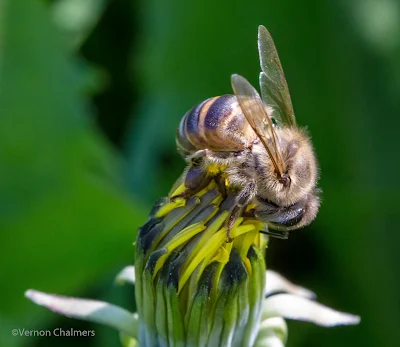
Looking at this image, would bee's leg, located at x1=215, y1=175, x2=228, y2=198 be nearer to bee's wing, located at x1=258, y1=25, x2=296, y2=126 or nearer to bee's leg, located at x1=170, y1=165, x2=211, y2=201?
bee's leg, located at x1=170, y1=165, x2=211, y2=201

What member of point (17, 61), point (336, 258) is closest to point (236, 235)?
point (17, 61)

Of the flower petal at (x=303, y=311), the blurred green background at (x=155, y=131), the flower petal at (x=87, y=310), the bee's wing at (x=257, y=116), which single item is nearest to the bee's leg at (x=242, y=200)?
the bee's wing at (x=257, y=116)

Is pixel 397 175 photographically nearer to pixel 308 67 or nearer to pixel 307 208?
pixel 308 67

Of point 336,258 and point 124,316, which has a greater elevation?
point 124,316

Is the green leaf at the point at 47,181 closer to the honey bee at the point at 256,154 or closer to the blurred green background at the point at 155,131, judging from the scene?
the blurred green background at the point at 155,131

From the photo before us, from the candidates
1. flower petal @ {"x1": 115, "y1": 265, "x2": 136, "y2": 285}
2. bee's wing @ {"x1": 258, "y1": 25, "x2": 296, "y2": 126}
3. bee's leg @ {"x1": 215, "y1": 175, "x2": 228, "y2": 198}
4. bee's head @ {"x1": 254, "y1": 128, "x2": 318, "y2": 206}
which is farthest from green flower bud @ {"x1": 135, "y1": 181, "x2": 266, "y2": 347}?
bee's wing @ {"x1": 258, "y1": 25, "x2": 296, "y2": 126}

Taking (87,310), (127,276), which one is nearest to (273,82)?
(127,276)

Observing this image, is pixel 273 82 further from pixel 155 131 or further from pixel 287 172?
pixel 155 131
